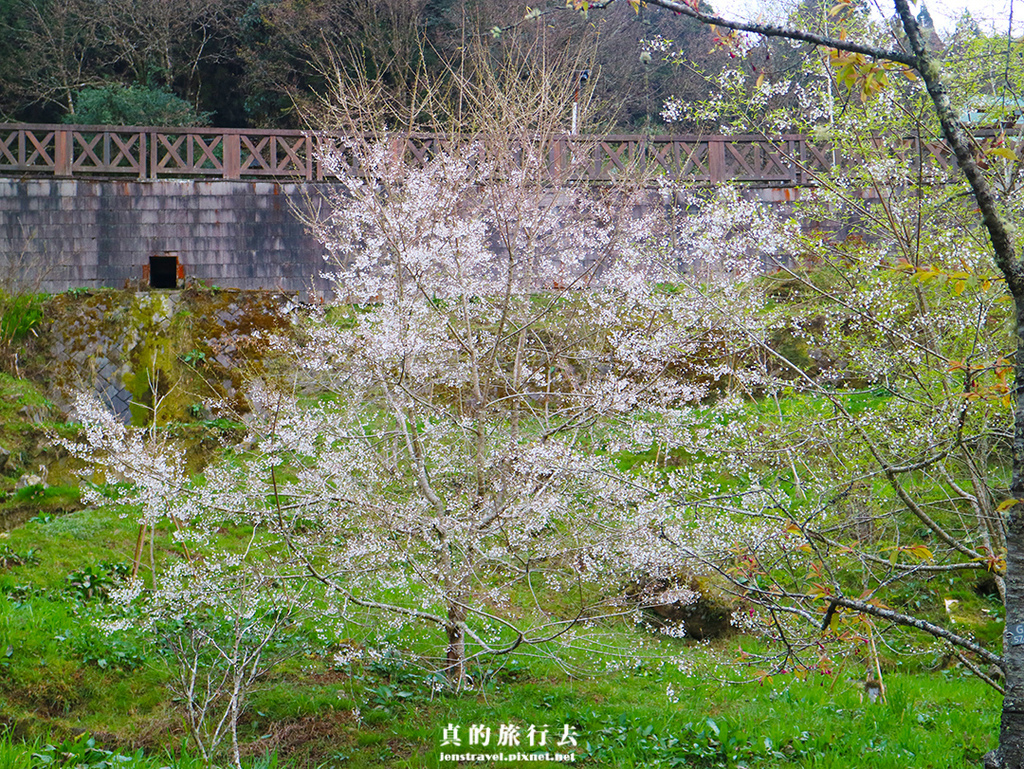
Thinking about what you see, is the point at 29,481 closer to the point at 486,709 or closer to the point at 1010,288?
the point at 486,709

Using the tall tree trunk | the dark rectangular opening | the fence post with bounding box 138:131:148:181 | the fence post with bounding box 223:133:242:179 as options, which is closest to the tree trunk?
the tall tree trunk

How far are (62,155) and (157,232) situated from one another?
1906 millimetres

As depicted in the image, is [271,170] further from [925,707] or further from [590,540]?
[925,707]

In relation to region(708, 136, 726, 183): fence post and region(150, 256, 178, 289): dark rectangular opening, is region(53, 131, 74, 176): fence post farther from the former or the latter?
region(708, 136, 726, 183): fence post

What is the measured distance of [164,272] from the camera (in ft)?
42.2

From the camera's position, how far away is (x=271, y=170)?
41.2 feet

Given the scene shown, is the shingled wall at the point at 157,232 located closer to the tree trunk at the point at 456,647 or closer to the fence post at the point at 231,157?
the fence post at the point at 231,157

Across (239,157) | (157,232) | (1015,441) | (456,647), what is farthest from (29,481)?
(1015,441)

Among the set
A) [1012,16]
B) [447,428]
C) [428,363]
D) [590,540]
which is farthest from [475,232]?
[1012,16]

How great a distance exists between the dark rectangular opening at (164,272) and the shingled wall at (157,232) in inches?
7.6

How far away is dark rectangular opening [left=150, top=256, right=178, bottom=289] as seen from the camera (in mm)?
12680

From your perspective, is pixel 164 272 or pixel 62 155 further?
pixel 164 272

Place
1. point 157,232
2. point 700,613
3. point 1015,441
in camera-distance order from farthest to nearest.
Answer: point 157,232 → point 700,613 → point 1015,441

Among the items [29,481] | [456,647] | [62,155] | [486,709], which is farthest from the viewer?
[62,155]
